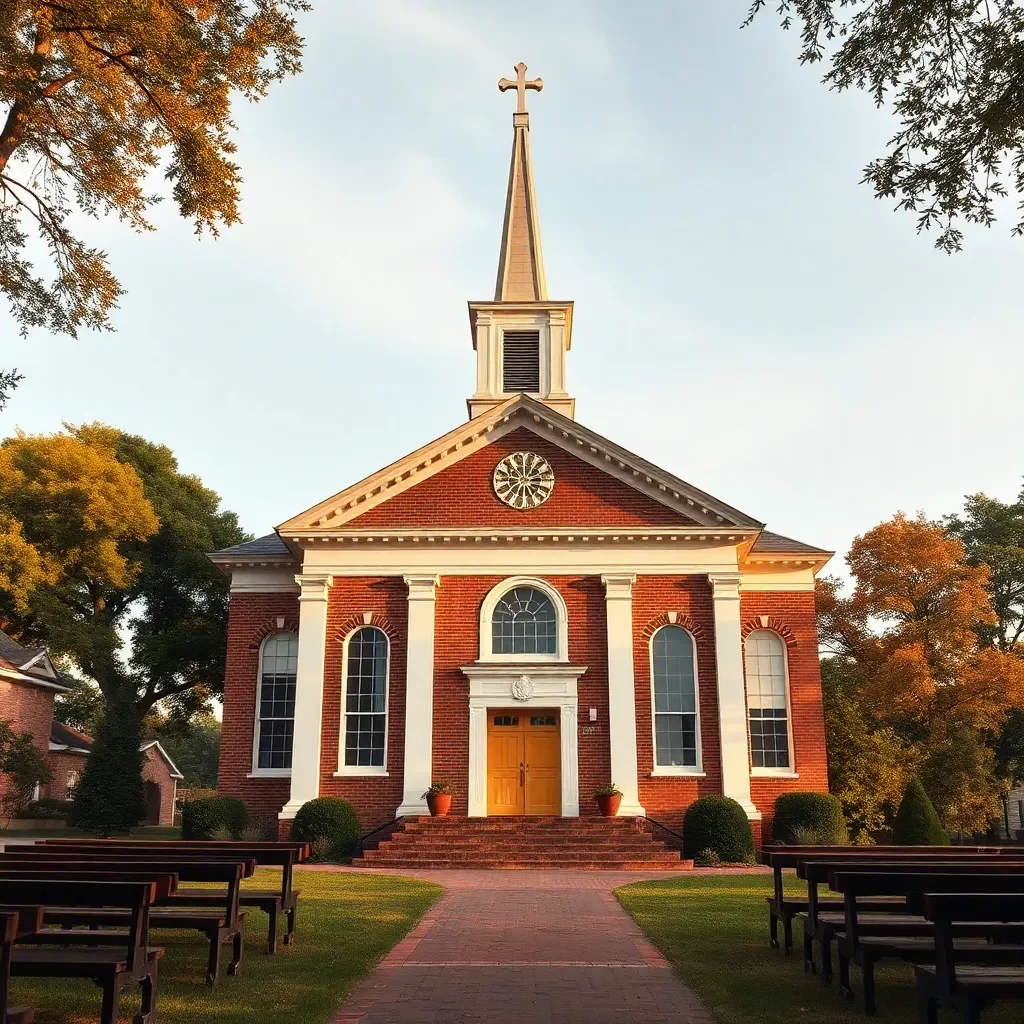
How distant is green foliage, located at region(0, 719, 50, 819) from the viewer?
31203 millimetres

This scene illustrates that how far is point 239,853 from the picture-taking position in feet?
31.0

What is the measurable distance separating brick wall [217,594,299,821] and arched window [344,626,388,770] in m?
1.92

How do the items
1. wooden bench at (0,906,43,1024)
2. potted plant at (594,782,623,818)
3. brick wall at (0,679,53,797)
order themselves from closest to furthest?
wooden bench at (0,906,43,1024) → potted plant at (594,782,623,818) → brick wall at (0,679,53,797)

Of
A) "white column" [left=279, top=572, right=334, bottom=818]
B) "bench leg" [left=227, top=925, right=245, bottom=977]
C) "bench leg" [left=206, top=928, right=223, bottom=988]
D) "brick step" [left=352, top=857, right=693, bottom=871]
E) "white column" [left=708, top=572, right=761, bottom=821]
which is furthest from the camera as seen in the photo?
"white column" [left=279, top=572, right=334, bottom=818]

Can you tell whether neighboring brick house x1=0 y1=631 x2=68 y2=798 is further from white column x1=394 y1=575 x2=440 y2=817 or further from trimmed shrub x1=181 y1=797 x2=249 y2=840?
white column x1=394 y1=575 x2=440 y2=817

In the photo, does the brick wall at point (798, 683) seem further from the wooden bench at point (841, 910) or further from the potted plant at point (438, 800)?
the wooden bench at point (841, 910)

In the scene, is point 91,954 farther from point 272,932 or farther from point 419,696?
point 419,696

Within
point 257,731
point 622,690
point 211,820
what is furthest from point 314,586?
point 622,690

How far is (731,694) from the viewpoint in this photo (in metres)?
23.2

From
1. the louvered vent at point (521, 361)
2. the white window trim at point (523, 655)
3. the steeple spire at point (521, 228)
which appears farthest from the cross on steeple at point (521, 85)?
the white window trim at point (523, 655)

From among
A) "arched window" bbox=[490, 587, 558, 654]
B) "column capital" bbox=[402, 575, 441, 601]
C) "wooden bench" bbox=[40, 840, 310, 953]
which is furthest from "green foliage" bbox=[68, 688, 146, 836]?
"wooden bench" bbox=[40, 840, 310, 953]

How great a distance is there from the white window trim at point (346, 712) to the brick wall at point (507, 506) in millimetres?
2735

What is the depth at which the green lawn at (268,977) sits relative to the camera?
714 cm

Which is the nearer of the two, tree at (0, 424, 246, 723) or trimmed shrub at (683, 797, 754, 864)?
trimmed shrub at (683, 797, 754, 864)
